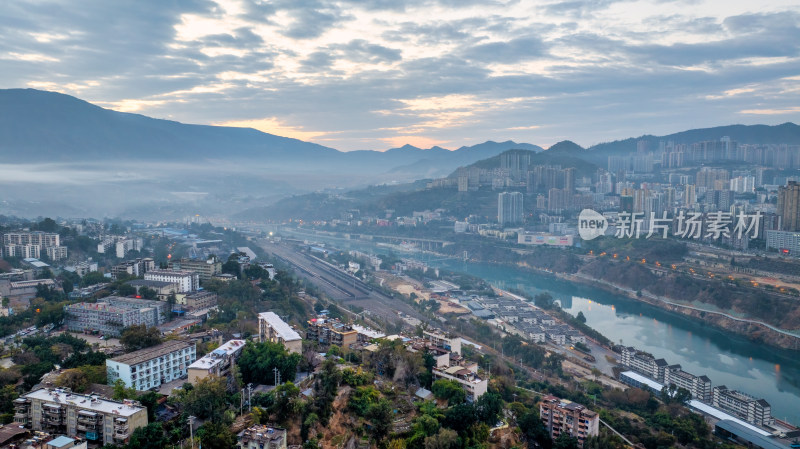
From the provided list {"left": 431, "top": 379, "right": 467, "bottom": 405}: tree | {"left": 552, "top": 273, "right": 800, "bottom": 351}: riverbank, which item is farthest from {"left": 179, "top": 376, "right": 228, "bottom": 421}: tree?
{"left": 552, "top": 273, "right": 800, "bottom": 351}: riverbank

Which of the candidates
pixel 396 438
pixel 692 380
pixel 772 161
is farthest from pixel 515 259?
pixel 772 161

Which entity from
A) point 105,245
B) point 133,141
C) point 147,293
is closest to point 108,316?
point 147,293

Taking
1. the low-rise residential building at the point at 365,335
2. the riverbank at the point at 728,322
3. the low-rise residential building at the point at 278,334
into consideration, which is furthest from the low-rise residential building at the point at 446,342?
the riverbank at the point at 728,322

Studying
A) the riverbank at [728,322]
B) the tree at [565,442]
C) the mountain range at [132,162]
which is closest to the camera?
the tree at [565,442]

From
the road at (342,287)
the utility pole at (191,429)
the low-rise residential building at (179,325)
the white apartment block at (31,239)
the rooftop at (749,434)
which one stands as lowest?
the rooftop at (749,434)

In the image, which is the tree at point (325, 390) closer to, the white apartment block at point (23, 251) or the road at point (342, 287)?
the road at point (342, 287)

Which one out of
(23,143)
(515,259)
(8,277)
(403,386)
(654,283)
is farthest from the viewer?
(23,143)

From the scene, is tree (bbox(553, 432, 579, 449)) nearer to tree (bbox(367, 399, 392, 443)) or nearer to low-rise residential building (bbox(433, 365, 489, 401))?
low-rise residential building (bbox(433, 365, 489, 401))

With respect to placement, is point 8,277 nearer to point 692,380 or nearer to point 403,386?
point 403,386
